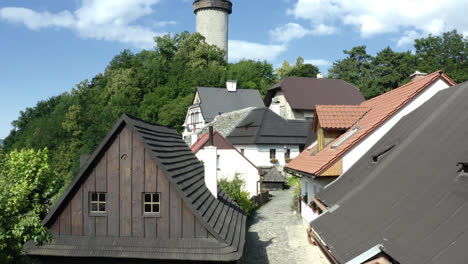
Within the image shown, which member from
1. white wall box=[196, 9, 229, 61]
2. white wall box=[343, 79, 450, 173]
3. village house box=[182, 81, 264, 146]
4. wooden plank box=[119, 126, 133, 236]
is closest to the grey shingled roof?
village house box=[182, 81, 264, 146]

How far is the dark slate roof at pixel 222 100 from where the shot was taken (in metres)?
55.1

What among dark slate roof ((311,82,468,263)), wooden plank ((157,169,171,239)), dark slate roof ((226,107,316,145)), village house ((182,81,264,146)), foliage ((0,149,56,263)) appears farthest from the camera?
village house ((182,81,264,146))

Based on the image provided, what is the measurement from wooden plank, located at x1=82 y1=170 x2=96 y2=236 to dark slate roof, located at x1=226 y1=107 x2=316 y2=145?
30243mm

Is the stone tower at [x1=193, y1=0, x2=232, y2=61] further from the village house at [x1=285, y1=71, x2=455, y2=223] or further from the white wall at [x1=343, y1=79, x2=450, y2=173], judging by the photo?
the white wall at [x1=343, y1=79, x2=450, y2=173]

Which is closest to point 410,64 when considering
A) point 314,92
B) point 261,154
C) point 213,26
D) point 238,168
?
point 314,92

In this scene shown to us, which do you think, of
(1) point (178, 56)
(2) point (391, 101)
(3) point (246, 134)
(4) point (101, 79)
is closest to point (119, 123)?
(2) point (391, 101)

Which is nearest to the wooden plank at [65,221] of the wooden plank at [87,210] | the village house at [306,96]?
the wooden plank at [87,210]

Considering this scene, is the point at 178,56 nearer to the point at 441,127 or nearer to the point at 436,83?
the point at 436,83

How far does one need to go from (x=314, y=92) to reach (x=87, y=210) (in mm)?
43830

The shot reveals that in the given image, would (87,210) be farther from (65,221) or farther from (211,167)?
(211,167)

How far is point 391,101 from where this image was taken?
16.0 metres

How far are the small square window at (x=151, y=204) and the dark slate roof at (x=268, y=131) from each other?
98.6 ft

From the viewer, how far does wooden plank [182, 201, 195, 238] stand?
1088 centimetres

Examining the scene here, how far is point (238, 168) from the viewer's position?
29641mm
